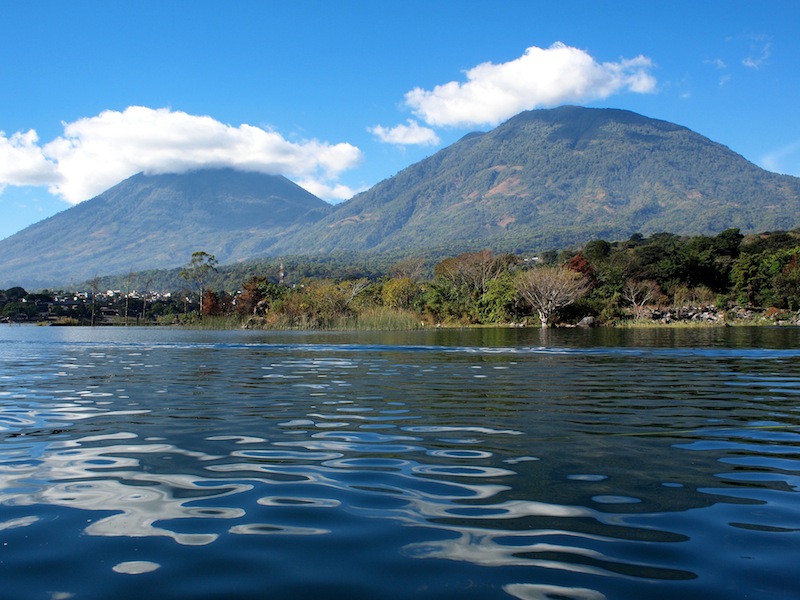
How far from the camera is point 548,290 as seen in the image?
55906mm

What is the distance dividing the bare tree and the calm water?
151 ft

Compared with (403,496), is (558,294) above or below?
above

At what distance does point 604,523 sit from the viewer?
393cm

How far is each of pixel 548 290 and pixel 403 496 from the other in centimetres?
5285

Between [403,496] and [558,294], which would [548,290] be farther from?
[403,496]

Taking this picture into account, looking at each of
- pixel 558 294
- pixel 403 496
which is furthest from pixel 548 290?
pixel 403 496

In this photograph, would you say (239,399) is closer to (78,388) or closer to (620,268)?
(78,388)

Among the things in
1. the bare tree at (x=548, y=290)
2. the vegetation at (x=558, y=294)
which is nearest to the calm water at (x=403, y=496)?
the vegetation at (x=558, y=294)

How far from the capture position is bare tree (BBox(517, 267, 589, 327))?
55.6m

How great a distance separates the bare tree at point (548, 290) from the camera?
55594mm

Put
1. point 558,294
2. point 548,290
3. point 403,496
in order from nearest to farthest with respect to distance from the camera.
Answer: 1. point 403,496
2. point 558,294
3. point 548,290

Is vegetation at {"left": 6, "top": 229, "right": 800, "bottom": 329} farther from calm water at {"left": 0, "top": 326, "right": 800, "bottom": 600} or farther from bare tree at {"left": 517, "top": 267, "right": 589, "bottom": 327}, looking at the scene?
calm water at {"left": 0, "top": 326, "right": 800, "bottom": 600}

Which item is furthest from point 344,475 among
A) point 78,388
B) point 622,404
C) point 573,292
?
point 573,292

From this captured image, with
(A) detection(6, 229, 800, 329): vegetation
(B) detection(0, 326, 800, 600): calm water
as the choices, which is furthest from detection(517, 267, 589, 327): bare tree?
(B) detection(0, 326, 800, 600): calm water
